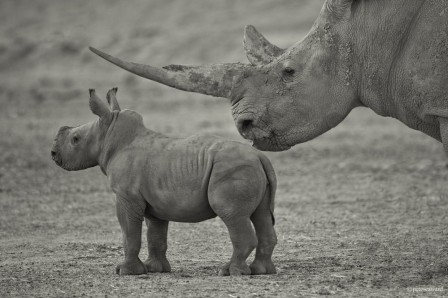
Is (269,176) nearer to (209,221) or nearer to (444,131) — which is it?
(444,131)

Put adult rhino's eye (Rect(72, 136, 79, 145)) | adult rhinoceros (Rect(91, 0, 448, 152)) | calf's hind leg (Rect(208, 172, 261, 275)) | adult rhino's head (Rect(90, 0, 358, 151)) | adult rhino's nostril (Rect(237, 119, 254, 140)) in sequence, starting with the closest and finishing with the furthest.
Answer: calf's hind leg (Rect(208, 172, 261, 275)), adult rhinoceros (Rect(91, 0, 448, 152)), adult rhino's head (Rect(90, 0, 358, 151)), adult rhino's nostril (Rect(237, 119, 254, 140)), adult rhino's eye (Rect(72, 136, 79, 145))

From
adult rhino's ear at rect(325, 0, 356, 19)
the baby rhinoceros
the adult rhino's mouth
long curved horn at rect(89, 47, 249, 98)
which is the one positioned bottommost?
the baby rhinoceros

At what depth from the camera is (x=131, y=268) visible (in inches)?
293

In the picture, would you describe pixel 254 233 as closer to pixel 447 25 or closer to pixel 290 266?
pixel 290 266

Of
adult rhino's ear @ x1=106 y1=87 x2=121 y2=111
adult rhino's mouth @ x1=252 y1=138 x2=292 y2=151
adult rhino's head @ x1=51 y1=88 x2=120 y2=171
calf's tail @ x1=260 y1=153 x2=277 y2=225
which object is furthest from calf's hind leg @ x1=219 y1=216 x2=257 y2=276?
adult rhino's ear @ x1=106 y1=87 x2=121 y2=111

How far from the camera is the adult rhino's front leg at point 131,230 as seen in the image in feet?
24.2

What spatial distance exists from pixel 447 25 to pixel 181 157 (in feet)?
6.54

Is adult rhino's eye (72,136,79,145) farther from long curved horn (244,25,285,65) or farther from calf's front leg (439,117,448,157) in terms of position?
calf's front leg (439,117,448,157)

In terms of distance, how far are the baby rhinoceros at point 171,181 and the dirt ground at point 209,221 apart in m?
0.24

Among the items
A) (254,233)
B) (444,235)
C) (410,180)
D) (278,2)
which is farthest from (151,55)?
(254,233)

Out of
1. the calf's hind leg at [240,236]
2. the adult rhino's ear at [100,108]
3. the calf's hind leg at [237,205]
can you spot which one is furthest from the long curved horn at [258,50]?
the calf's hind leg at [240,236]

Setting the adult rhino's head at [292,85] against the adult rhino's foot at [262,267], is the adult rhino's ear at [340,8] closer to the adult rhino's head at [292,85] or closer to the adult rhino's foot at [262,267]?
the adult rhino's head at [292,85]

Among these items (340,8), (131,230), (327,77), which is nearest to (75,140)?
(131,230)

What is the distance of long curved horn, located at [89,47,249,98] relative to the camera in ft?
23.6
